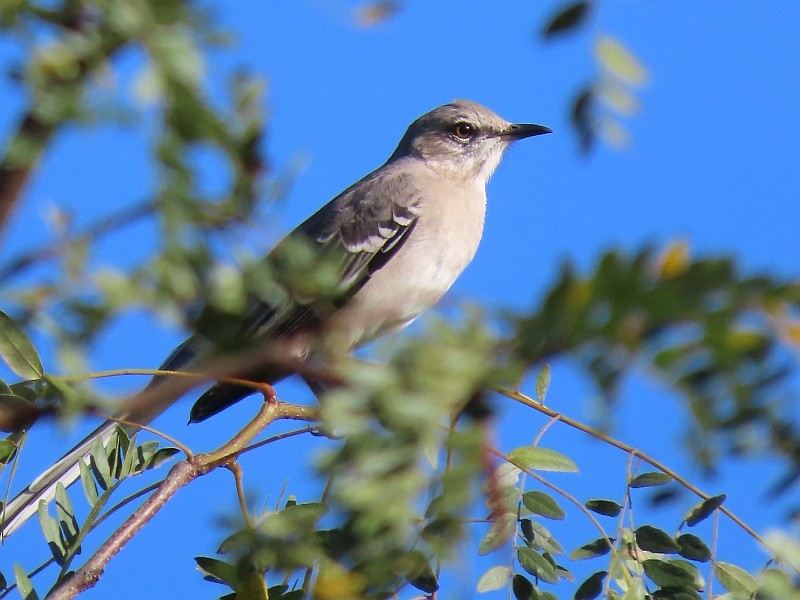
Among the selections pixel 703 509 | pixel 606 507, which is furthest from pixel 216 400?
pixel 703 509

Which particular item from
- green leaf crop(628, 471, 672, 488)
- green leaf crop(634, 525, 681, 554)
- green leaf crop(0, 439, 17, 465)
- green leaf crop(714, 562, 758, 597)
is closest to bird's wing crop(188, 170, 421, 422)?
green leaf crop(0, 439, 17, 465)

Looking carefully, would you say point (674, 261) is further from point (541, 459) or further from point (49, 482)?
point (49, 482)

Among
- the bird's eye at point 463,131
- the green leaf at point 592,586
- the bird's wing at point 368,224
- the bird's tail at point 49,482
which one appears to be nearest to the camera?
the green leaf at point 592,586

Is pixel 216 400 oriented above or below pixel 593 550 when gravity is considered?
above

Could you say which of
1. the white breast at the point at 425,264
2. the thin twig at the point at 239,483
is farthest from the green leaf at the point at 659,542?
the white breast at the point at 425,264

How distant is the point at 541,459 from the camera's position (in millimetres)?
2545

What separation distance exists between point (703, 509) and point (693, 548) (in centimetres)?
13

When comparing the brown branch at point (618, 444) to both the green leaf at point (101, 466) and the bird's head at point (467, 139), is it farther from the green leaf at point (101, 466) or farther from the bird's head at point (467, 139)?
the bird's head at point (467, 139)

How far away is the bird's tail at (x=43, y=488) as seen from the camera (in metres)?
3.22

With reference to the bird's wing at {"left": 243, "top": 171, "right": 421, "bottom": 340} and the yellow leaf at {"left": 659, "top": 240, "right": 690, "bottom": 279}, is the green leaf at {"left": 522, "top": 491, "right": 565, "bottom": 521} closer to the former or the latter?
the yellow leaf at {"left": 659, "top": 240, "right": 690, "bottom": 279}

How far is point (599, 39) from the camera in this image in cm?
145

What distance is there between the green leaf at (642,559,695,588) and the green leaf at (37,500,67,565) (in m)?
1.52

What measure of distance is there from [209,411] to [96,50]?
4.18m

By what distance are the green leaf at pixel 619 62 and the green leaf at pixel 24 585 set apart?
186 centimetres
